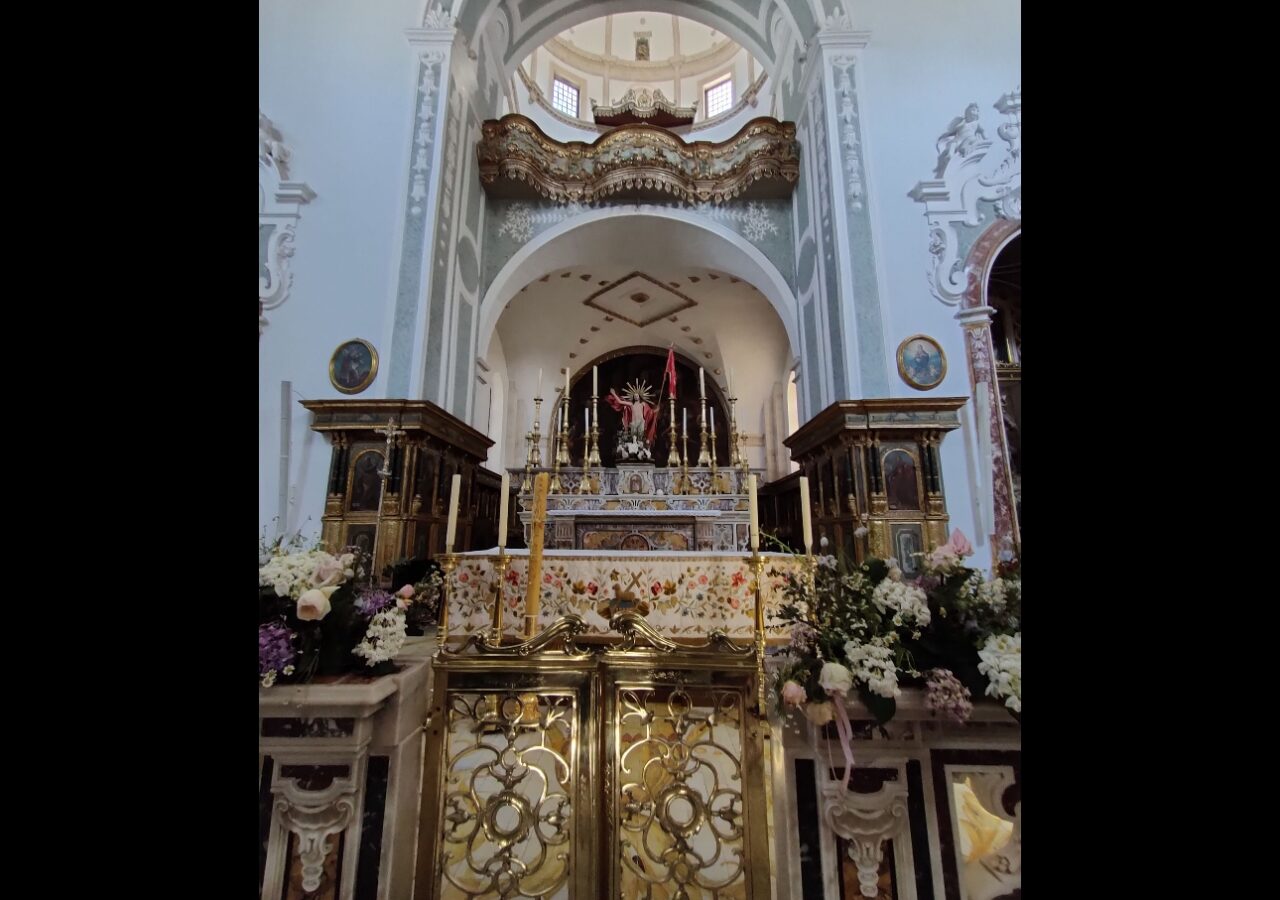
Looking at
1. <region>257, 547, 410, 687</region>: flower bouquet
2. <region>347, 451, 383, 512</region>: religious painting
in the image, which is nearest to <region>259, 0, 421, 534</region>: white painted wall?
<region>347, 451, 383, 512</region>: religious painting

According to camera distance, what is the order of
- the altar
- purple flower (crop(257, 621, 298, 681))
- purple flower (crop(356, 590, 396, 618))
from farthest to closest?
1. the altar
2. purple flower (crop(356, 590, 396, 618))
3. purple flower (crop(257, 621, 298, 681))

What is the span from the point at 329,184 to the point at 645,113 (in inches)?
265

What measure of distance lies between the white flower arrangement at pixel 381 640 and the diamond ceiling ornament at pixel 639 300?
30.3 ft

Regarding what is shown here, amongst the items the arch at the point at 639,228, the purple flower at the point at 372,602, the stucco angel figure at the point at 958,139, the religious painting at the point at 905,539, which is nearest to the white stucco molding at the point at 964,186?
the stucco angel figure at the point at 958,139

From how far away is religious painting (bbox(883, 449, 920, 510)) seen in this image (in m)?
5.26

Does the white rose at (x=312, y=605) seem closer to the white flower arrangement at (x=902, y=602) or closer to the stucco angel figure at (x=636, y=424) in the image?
the white flower arrangement at (x=902, y=602)

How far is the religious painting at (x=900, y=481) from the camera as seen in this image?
5.26m

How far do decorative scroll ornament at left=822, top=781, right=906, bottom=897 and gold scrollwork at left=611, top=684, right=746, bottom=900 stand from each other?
0.28 meters

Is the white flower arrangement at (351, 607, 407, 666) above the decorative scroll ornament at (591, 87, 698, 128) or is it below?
below

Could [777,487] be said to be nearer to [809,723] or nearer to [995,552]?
[995,552]

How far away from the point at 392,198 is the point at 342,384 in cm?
232

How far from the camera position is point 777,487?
9.70m

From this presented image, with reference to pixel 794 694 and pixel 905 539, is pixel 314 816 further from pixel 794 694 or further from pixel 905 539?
pixel 905 539

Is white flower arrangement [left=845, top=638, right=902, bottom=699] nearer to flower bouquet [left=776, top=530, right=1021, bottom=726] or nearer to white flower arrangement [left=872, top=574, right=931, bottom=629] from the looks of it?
flower bouquet [left=776, top=530, right=1021, bottom=726]
